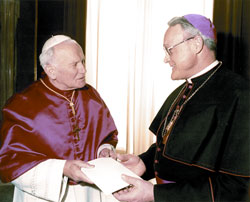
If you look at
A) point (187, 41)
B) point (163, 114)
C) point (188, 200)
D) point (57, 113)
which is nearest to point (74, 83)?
point (57, 113)

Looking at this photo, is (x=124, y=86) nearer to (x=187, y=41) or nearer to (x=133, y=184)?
(x=187, y=41)

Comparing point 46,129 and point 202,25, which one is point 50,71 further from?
point 202,25

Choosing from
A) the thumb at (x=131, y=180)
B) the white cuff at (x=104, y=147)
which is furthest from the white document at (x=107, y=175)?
the white cuff at (x=104, y=147)

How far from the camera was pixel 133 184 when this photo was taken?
126 cm

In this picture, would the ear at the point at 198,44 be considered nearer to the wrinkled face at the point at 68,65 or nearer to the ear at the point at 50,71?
the wrinkled face at the point at 68,65

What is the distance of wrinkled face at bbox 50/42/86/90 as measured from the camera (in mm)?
1609

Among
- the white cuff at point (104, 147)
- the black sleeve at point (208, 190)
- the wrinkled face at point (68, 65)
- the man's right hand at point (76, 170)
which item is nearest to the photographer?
the black sleeve at point (208, 190)

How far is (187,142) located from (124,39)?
2.33m

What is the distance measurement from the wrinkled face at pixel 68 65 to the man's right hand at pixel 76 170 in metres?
0.53

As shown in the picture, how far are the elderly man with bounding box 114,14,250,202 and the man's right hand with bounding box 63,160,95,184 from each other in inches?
8.1

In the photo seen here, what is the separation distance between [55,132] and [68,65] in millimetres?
447

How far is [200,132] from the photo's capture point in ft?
4.45

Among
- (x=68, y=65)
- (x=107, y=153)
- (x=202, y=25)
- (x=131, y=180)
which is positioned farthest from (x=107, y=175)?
(x=202, y=25)

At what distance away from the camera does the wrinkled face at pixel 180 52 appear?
144 centimetres
